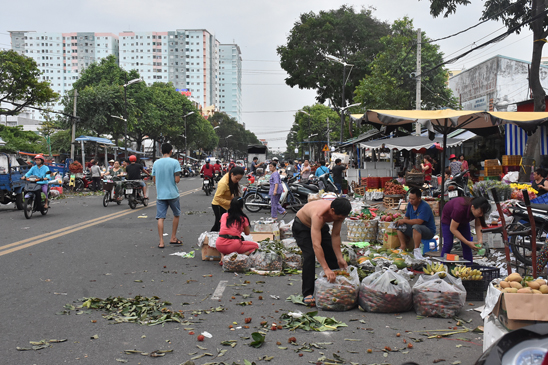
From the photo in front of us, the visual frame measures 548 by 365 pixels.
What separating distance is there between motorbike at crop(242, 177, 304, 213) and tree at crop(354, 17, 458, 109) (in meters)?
18.1

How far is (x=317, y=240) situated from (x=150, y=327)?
2021 millimetres

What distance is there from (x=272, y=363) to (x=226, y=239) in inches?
154

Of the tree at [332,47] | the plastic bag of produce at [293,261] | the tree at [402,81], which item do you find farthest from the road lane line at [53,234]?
the tree at [332,47]

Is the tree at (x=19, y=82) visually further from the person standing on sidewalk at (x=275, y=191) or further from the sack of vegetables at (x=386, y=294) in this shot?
the sack of vegetables at (x=386, y=294)

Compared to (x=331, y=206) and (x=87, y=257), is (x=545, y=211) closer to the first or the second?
(x=331, y=206)

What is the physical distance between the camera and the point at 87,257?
8320mm

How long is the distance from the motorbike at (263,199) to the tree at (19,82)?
18344 millimetres

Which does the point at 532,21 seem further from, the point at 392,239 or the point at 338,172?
the point at 392,239

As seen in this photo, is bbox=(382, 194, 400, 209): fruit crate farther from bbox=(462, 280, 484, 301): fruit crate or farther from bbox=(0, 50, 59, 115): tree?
bbox=(0, 50, 59, 115): tree

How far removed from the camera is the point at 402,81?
110 feet

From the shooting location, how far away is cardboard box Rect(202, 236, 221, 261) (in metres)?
8.30

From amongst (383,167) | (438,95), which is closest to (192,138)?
(438,95)

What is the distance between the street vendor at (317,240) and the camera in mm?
5465

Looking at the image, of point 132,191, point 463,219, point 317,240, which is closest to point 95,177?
point 132,191
